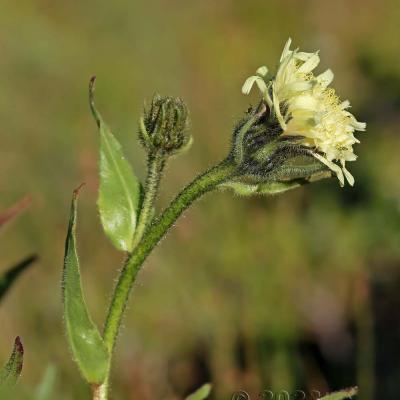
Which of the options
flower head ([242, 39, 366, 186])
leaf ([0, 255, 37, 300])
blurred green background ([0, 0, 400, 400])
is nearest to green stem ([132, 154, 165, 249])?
flower head ([242, 39, 366, 186])

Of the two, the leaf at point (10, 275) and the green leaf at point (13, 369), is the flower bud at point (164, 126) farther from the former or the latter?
the green leaf at point (13, 369)

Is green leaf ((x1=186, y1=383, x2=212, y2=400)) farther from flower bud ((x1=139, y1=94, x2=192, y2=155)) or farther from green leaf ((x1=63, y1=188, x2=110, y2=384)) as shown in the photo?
flower bud ((x1=139, y1=94, x2=192, y2=155))

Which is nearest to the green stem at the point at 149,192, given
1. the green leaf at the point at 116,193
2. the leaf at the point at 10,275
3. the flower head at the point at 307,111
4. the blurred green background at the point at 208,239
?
the green leaf at the point at 116,193

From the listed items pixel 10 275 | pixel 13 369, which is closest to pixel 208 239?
pixel 10 275

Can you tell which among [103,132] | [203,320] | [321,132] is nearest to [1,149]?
[203,320]

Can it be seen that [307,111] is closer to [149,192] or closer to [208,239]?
[149,192]

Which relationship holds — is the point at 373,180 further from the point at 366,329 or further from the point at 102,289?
the point at 102,289
